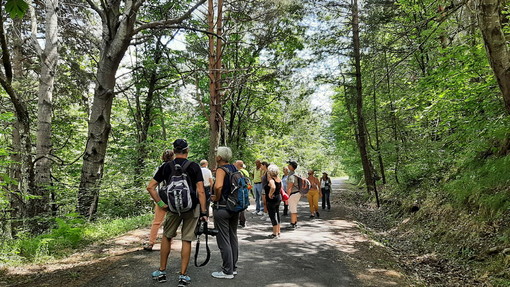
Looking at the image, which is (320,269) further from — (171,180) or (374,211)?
(374,211)

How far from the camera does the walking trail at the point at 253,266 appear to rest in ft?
15.0

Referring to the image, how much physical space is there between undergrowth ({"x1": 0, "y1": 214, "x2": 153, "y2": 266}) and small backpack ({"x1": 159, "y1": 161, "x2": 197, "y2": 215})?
9.97 feet

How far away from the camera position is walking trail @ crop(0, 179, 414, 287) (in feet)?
15.0

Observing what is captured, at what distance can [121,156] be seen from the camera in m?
13.4

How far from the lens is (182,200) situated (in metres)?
4.14

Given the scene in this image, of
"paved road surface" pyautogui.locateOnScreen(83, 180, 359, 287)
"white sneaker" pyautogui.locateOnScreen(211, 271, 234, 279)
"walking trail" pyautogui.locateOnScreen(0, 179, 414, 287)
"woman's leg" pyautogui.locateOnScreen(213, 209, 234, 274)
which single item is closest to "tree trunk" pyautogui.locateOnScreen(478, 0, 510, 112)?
"walking trail" pyautogui.locateOnScreen(0, 179, 414, 287)

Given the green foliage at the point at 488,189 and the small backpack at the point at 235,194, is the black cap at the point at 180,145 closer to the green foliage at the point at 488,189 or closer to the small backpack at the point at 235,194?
the small backpack at the point at 235,194

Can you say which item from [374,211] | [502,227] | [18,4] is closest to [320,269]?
[502,227]

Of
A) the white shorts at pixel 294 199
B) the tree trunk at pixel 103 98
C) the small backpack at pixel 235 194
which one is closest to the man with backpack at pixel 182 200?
the small backpack at pixel 235 194

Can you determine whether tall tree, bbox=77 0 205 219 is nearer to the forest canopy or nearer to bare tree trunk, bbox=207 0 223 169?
the forest canopy

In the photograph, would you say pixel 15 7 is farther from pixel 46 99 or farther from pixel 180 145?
pixel 46 99

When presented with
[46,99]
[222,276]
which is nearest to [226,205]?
[222,276]

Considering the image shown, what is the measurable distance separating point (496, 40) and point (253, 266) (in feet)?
18.0

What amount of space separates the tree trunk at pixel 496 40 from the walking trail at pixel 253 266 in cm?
375
